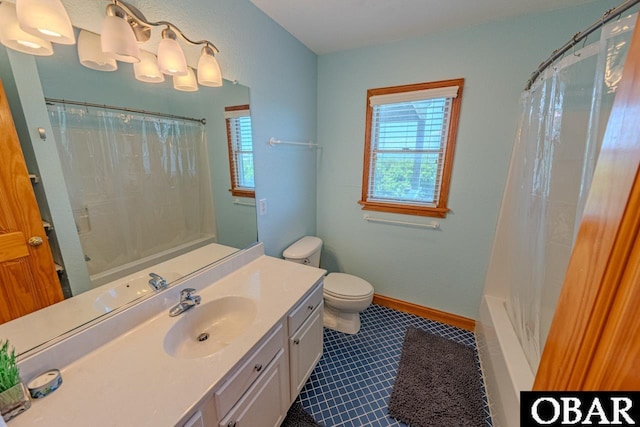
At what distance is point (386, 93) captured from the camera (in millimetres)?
1978

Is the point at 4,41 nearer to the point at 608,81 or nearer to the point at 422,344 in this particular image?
the point at 608,81

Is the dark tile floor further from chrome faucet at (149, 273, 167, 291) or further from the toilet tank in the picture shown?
chrome faucet at (149, 273, 167, 291)

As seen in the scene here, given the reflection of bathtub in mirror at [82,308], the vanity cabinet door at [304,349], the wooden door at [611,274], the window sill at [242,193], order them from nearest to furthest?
the wooden door at [611,274]
the reflection of bathtub in mirror at [82,308]
the vanity cabinet door at [304,349]
the window sill at [242,193]

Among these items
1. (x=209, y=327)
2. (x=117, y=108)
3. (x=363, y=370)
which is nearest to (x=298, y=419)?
(x=363, y=370)

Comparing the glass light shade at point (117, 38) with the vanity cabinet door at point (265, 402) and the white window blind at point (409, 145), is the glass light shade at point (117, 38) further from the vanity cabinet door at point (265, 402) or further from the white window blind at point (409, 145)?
the white window blind at point (409, 145)

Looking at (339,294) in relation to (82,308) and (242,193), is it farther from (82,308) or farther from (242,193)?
(82,308)

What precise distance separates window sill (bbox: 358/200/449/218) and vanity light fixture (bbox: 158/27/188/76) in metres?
1.67

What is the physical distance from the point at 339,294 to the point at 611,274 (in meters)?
1.67

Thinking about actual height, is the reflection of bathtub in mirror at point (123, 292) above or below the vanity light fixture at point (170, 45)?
below

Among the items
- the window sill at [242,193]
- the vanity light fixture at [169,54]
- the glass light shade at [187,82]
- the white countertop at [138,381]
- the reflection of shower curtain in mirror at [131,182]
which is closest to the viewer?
the white countertop at [138,381]

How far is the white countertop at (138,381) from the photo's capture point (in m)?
0.64

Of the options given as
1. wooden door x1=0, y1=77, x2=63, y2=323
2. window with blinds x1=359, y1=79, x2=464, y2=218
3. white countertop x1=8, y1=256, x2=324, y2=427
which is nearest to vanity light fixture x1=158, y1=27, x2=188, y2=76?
wooden door x1=0, y1=77, x2=63, y2=323

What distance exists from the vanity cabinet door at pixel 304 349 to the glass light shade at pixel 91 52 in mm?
1396

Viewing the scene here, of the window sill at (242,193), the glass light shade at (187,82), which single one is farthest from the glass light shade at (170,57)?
the window sill at (242,193)
